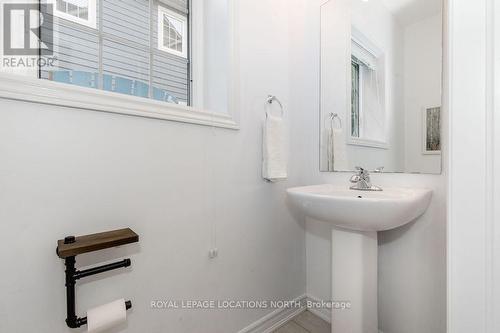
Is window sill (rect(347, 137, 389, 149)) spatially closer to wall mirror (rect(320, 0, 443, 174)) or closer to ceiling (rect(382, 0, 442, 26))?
wall mirror (rect(320, 0, 443, 174))

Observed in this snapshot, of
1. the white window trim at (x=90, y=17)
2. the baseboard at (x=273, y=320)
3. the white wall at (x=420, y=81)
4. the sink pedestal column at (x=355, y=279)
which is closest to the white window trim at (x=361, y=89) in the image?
the white wall at (x=420, y=81)

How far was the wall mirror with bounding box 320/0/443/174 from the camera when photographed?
1138mm

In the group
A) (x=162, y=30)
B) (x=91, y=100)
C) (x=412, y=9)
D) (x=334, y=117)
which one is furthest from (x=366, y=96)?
(x=91, y=100)

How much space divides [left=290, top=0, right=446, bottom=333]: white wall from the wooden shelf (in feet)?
3.75

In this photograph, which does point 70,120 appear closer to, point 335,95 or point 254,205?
point 254,205

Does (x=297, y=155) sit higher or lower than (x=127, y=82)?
lower

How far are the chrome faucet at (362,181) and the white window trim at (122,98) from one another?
71 centimetres

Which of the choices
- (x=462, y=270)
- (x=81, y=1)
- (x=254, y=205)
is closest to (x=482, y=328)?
(x=462, y=270)

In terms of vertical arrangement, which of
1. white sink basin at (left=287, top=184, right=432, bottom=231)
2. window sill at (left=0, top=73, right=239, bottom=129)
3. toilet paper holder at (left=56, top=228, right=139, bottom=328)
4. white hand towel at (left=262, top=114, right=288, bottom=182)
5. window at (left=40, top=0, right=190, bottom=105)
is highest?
window at (left=40, top=0, right=190, bottom=105)

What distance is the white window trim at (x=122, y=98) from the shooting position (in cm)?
76

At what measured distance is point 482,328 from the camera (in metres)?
0.65

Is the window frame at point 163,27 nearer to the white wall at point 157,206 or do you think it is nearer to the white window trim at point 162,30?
the white window trim at point 162,30

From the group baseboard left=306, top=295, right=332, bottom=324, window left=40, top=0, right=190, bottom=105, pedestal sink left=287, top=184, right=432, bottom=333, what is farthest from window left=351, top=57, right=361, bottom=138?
baseboard left=306, top=295, right=332, bottom=324

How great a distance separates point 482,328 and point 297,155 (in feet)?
3.89
